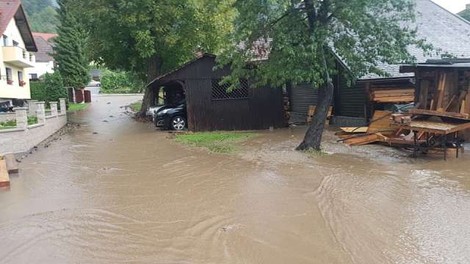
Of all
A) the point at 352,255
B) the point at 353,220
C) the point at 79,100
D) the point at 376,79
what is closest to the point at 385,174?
the point at 353,220

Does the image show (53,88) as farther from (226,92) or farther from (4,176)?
(4,176)

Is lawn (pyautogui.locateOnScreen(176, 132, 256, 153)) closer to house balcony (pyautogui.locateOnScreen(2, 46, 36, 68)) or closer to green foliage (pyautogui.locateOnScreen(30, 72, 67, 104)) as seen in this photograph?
green foliage (pyautogui.locateOnScreen(30, 72, 67, 104))

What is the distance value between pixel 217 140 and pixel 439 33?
36.9 feet

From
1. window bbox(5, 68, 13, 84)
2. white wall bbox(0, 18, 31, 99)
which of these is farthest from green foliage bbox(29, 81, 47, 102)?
window bbox(5, 68, 13, 84)

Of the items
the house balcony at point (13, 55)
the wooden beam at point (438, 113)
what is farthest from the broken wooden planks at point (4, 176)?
the house balcony at point (13, 55)

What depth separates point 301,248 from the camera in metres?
4.98

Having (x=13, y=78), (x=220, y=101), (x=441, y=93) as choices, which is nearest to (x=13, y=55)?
(x=13, y=78)

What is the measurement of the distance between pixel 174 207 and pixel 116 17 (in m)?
15.3

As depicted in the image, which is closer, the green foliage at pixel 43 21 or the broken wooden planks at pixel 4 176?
the broken wooden planks at pixel 4 176

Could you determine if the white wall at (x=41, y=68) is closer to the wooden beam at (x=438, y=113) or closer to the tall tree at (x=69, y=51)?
the tall tree at (x=69, y=51)

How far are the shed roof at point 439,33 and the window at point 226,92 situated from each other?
491 centimetres

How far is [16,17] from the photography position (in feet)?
91.6

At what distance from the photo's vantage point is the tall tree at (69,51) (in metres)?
35.4

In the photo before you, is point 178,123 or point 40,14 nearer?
point 178,123
